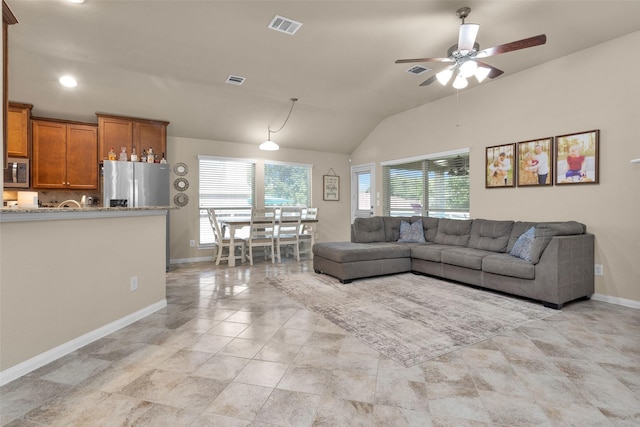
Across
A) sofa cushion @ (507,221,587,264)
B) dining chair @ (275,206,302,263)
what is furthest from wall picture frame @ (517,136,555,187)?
dining chair @ (275,206,302,263)

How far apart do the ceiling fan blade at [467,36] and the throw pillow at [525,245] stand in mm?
2097

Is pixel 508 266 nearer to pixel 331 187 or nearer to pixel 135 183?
pixel 331 187

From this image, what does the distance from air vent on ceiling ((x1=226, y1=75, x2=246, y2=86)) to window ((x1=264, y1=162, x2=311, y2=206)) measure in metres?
2.37

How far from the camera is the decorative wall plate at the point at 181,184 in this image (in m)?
6.02

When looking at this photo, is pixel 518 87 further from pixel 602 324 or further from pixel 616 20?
pixel 602 324

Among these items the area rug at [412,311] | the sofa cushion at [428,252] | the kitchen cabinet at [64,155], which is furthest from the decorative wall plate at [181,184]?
the sofa cushion at [428,252]

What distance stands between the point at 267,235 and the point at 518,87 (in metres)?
4.60

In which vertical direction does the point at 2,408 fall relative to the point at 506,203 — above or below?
below

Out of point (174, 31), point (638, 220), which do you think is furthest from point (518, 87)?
point (174, 31)

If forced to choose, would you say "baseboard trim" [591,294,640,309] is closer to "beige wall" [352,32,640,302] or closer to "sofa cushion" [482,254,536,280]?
"beige wall" [352,32,640,302]

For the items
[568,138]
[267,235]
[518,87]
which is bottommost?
[267,235]

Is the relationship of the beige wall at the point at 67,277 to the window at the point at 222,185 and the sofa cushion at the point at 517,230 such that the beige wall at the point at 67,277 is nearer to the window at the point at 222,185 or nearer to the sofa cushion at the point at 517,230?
the window at the point at 222,185

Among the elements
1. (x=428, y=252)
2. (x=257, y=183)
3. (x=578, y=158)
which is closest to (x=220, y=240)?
(x=257, y=183)

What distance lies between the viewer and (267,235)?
5957 millimetres
